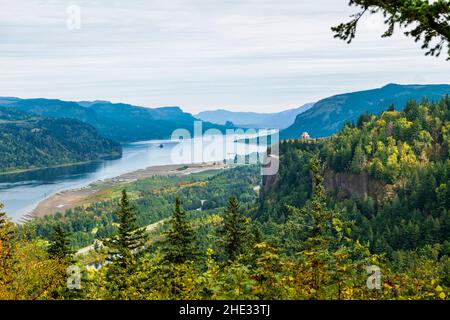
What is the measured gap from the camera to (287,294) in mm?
10797

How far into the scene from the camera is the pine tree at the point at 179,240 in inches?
1084

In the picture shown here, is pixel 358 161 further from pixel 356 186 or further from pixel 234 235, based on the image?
pixel 234 235

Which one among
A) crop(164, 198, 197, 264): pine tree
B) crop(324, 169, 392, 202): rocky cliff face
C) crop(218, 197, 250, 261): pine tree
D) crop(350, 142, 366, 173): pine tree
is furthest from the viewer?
crop(350, 142, 366, 173): pine tree

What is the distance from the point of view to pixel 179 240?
2802cm

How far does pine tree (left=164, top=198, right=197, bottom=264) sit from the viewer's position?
90.3 ft

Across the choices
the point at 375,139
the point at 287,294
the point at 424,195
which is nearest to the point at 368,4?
the point at 287,294

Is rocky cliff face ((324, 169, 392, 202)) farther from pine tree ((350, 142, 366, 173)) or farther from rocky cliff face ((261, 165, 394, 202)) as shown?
pine tree ((350, 142, 366, 173))

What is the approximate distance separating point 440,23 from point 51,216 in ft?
526

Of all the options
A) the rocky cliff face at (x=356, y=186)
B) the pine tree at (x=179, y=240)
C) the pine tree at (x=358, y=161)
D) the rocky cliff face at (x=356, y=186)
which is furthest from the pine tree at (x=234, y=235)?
the pine tree at (x=358, y=161)

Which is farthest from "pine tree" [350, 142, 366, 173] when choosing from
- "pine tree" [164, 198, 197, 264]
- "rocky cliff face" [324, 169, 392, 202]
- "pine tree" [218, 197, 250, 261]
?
"pine tree" [164, 198, 197, 264]

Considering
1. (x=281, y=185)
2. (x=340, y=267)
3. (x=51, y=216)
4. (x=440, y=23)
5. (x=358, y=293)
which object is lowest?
(x=51, y=216)

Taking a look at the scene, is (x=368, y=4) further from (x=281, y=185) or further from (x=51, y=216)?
(x=51, y=216)

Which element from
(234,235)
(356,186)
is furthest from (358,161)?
(234,235)

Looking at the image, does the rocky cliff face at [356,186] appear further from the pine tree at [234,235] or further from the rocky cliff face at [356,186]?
the pine tree at [234,235]
